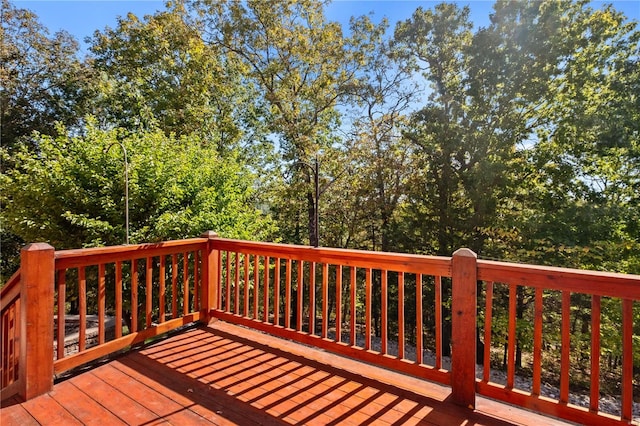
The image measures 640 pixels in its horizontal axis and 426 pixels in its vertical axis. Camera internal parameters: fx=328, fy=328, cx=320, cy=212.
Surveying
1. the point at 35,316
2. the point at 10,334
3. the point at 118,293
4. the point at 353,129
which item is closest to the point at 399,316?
the point at 118,293

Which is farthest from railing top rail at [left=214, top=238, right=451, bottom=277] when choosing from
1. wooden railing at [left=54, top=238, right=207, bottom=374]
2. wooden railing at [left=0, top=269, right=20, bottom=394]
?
wooden railing at [left=0, top=269, right=20, bottom=394]

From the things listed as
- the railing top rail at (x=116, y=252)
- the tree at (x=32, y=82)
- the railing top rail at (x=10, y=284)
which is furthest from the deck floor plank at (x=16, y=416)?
the tree at (x=32, y=82)

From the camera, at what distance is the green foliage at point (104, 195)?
4395 mm

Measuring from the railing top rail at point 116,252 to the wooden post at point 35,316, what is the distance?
120 mm

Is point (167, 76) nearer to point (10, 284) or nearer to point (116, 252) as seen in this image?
point (116, 252)

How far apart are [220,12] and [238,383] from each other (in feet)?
38.1

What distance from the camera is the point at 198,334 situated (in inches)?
122

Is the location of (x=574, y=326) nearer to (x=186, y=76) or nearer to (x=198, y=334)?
(x=198, y=334)

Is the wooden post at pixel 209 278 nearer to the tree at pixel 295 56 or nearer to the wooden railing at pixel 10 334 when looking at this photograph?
the wooden railing at pixel 10 334

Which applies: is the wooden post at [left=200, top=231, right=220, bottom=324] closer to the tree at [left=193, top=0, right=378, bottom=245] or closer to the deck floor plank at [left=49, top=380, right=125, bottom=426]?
the deck floor plank at [left=49, top=380, right=125, bottom=426]

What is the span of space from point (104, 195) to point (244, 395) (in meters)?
3.77

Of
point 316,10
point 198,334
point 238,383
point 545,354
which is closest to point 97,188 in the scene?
point 198,334

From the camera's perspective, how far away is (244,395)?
209 cm

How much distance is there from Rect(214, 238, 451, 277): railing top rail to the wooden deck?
0.80 meters
